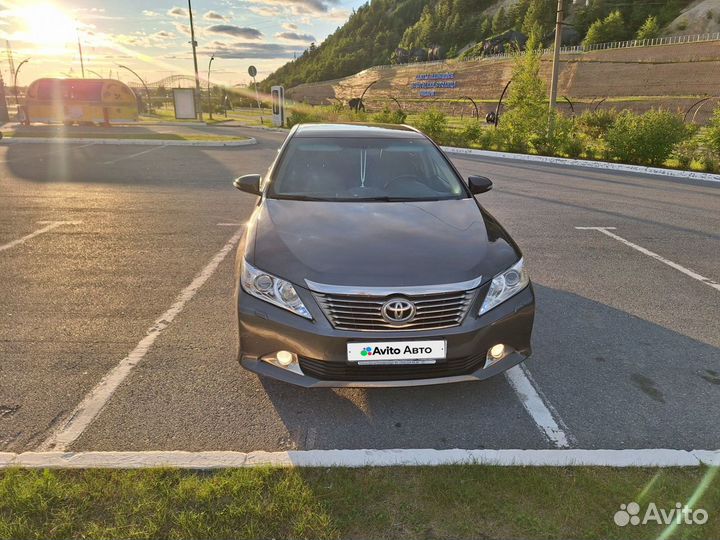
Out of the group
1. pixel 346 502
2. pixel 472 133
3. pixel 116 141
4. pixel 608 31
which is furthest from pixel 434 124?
pixel 608 31

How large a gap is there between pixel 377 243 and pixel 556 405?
1.50m

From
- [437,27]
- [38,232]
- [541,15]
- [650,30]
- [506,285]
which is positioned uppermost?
[437,27]

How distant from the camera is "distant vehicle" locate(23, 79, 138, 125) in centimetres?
3058

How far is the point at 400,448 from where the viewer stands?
262 cm

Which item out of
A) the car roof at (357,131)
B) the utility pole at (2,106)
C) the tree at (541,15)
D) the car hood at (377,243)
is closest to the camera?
the car hood at (377,243)

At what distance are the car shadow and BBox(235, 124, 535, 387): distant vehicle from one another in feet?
1.03

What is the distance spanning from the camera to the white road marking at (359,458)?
2391 mm

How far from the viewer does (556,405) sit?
9.88 feet

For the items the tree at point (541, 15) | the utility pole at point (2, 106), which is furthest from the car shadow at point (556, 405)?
the tree at point (541, 15)

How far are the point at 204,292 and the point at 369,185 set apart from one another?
1.97m

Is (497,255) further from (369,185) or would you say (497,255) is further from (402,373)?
(369,185)

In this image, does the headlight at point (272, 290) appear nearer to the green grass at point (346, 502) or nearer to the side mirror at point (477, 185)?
the green grass at point (346, 502)

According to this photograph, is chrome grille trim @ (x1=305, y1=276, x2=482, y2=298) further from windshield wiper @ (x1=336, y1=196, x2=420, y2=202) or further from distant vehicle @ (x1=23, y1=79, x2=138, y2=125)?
distant vehicle @ (x1=23, y1=79, x2=138, y2=125)

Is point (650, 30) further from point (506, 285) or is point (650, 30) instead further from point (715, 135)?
point (506, 285)
